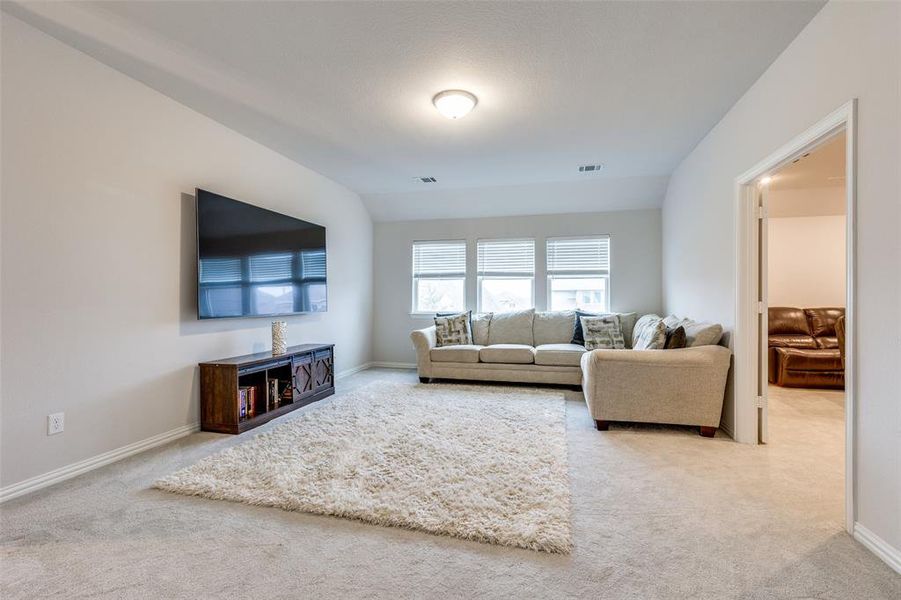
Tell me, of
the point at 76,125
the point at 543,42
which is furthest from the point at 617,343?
the point at 76,125

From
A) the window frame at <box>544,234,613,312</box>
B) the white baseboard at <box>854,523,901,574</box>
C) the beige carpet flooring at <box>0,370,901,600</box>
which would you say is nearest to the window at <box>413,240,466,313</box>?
the window frame at <box>544,234,613,312</box>

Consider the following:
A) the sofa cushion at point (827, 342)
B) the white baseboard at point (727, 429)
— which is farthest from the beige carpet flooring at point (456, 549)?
the sofa cushion at point (827, 342)

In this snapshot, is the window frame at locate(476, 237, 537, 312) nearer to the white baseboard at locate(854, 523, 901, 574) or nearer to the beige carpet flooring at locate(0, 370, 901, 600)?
the beige carpet flooring at locate(0, 370, 901, 600)

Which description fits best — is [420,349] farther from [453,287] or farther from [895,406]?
[895,406]

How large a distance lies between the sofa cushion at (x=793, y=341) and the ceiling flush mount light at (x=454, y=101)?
484 cm

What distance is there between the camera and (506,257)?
19.2 ft

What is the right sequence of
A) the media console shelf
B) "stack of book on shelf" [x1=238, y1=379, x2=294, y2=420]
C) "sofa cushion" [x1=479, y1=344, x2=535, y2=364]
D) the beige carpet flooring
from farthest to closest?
"sofa cushion" [x1=479, y1=344, x2=535, y2=364]
"stack of book on shelf" [x1=238, y1=379, x2=294, y2=420]
the media console shelf
the beige carpet flooring

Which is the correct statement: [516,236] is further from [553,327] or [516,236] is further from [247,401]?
[247,401]

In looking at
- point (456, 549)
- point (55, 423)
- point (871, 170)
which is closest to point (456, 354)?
point (456, 549)

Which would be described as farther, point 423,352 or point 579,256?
point 579,256

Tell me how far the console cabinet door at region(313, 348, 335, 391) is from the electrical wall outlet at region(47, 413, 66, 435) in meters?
1.96

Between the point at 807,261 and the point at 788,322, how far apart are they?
1160 millimetres

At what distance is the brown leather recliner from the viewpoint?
4.52 meters

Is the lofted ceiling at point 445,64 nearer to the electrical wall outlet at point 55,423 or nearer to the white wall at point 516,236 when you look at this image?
the white wall at point 516,236
